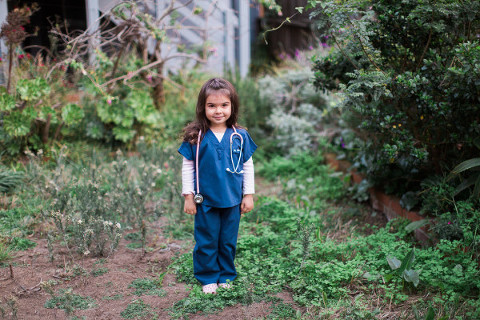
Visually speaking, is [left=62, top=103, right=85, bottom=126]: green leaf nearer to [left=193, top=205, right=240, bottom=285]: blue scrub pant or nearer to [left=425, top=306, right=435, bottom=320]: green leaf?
[left=193, top=205, right=240, bottom=285]: blue scrub pant

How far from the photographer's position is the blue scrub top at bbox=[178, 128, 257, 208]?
8.42 feet

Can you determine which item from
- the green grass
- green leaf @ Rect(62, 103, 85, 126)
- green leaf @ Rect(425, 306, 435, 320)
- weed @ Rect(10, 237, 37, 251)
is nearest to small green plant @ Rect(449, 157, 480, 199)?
the green grass

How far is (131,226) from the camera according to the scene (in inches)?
139

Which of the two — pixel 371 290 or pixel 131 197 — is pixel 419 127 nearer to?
pixel 371 290

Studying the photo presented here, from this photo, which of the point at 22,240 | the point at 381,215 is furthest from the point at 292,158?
the point at 22,240

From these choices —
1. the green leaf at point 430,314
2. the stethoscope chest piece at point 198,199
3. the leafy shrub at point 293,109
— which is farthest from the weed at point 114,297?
the leafy shrub at point 293,109

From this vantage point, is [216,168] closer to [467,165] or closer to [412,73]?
[412,73]

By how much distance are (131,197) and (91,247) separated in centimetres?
60

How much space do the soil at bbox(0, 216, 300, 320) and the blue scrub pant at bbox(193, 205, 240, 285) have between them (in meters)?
0.19

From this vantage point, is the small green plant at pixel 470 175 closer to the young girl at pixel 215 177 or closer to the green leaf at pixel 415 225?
the green leaf at pixel 415 225

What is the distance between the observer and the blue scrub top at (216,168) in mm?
2566

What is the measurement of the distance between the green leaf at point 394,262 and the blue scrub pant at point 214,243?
40.1 inches

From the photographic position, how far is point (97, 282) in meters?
2.65

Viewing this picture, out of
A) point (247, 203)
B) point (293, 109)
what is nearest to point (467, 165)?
point (247, 203)
